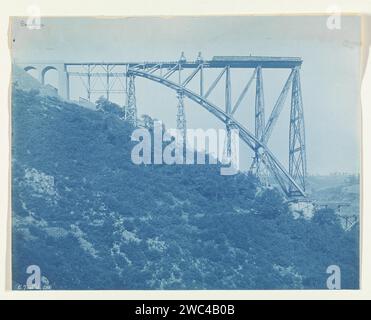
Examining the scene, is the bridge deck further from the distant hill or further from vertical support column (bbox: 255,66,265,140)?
the distant hill

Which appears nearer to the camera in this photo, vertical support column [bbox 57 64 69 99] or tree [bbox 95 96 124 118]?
vertical support column [bbox 57 64 69 99]

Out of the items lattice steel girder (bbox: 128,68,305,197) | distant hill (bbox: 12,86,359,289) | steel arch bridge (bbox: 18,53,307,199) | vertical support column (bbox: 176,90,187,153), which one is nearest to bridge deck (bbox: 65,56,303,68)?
steel arch bridge (bbox: 18,53,307,199)

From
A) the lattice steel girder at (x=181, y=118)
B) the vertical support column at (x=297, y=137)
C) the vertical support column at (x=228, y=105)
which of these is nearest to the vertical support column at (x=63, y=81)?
the lattice steel girder at (x=181, y=118)

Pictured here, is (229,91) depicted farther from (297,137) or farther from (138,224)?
(138,224)

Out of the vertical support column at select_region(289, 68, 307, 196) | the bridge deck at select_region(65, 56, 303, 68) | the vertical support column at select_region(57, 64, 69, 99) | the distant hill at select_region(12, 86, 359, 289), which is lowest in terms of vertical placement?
the distant hill at select_region(12, 86, 359, 289)

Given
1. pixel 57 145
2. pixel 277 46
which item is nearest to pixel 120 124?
pixel 57 145

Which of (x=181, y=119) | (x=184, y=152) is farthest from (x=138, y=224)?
(x=181, y=119)
